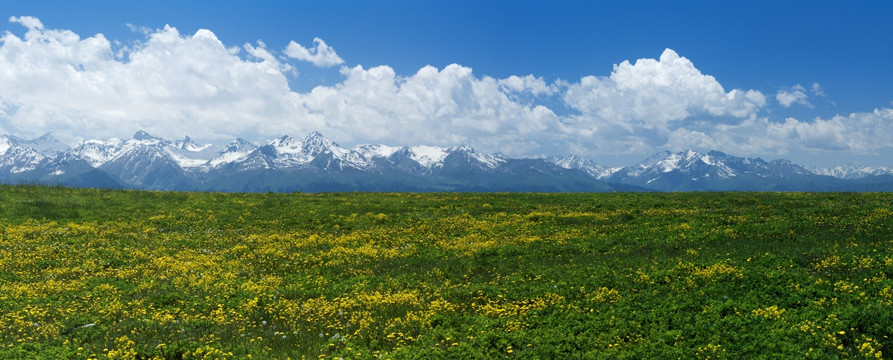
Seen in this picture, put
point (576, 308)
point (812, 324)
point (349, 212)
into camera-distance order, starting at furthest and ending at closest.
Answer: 1. point (349, 212)
2. point (576, 308)
3. point (812, 324)

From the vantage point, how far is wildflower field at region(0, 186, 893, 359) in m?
11.9

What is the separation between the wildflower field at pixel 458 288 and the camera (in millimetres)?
11945

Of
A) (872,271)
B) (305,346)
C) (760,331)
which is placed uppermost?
(872,271)

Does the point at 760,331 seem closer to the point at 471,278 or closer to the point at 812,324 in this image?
the point at 812,324

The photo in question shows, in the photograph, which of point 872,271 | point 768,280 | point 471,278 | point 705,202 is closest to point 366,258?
point 471,278

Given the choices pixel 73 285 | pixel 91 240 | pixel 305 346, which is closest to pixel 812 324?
pixel 305 346

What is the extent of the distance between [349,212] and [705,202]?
33.7 meters

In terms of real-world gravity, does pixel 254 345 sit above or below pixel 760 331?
below

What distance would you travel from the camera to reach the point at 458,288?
1786cm

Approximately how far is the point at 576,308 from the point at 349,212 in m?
30.7

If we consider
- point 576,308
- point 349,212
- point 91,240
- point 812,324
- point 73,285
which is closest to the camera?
point 812,324

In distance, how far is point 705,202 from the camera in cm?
4412

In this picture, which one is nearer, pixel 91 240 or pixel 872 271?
pixel 872 271

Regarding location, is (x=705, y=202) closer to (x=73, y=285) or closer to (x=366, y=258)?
(x=366, y=258)
